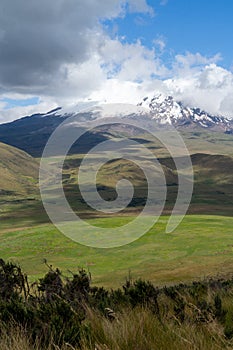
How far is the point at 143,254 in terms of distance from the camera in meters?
81.2

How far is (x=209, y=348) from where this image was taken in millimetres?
3939

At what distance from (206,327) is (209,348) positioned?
3.08 ft

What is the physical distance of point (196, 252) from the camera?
8062 cm

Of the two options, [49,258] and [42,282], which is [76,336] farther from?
[49,258]

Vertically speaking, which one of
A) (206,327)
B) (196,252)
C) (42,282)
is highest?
(206,327)

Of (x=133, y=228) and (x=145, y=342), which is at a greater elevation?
(x=145, y=342)

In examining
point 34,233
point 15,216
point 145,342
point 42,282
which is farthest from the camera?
point 15,216

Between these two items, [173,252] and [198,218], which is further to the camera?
[198,218]

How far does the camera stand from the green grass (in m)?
61.8

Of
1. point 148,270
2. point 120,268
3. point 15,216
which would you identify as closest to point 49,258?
point 120,268

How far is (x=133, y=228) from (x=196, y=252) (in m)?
37.8

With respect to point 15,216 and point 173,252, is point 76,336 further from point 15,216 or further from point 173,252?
point 15,216

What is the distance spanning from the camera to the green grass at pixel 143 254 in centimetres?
6181

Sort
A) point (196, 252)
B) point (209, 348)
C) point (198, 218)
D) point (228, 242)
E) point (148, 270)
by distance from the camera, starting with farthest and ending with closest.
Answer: point (198, 218), point (228, 242), point (196, 252), point (148, 270), point (209, 348)
